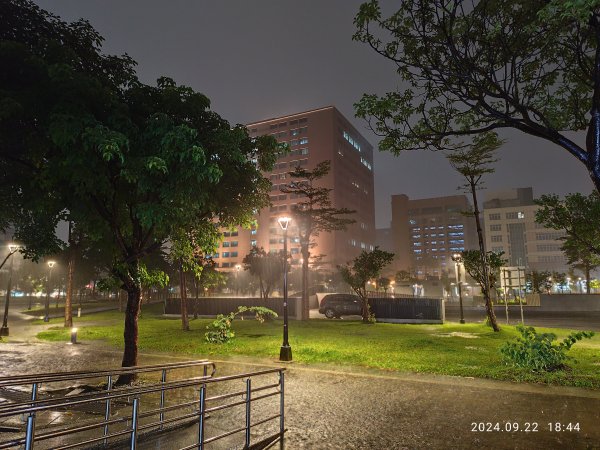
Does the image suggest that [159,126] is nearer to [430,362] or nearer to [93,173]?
[93,173]

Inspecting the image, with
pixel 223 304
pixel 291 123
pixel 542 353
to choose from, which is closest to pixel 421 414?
pixel 542 353

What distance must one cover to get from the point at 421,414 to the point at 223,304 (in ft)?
92.9

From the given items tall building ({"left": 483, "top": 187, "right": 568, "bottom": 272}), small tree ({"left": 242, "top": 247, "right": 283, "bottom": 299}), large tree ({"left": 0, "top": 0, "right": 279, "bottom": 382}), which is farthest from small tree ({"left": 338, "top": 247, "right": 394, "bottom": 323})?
tall building ({"left": 483, "top": 187, "right": 568, "bottom": 272})

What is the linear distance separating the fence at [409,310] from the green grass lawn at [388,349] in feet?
14.3

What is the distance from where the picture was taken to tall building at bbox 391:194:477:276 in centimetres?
18038

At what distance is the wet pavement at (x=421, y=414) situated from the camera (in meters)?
6.36

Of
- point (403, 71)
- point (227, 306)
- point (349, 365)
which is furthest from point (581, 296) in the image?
point (403, 71)

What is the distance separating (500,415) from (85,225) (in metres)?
11.3

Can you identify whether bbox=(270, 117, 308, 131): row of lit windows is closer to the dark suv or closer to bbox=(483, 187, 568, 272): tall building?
bbox=(483, 187, 568, 272): tall building

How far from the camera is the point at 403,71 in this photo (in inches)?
412

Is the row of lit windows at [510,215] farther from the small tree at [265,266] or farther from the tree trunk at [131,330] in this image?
the tree trunk at [131,330]

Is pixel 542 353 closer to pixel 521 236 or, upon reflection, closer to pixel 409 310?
pixel 409 310

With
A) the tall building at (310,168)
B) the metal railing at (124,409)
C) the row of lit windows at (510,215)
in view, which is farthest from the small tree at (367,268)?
the tall building at (310,168)

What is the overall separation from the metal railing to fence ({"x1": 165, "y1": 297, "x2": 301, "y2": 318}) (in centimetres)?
2322
